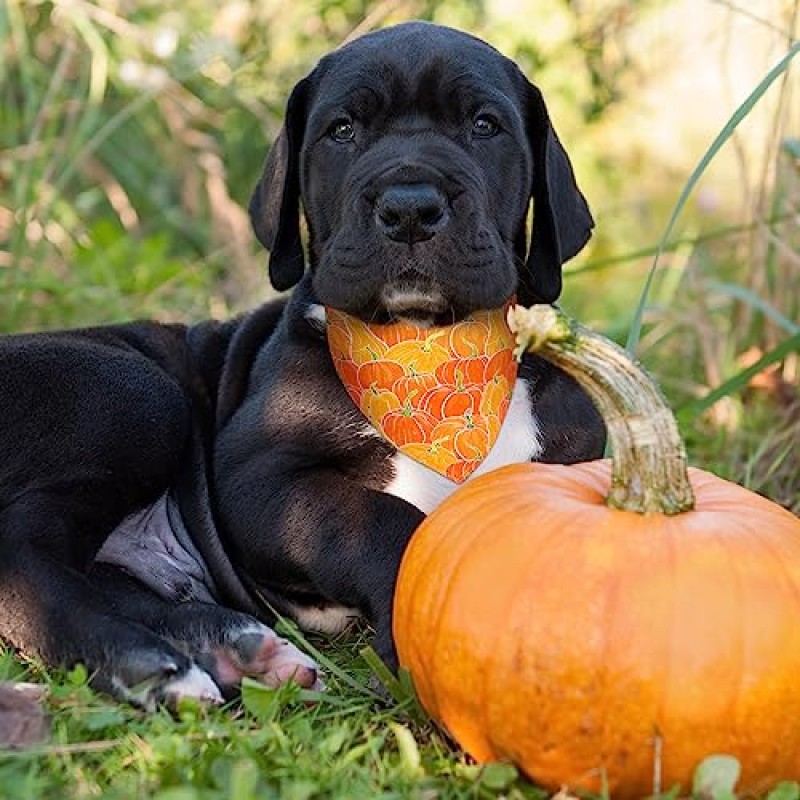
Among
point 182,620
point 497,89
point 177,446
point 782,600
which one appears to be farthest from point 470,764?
point 497,89

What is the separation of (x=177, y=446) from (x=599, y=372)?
142 centimetres

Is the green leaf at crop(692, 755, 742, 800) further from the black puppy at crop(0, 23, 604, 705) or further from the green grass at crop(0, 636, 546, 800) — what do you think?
the black puppy at crop(0, 23, 604, 705)

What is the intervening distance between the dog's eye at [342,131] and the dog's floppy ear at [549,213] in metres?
0.43

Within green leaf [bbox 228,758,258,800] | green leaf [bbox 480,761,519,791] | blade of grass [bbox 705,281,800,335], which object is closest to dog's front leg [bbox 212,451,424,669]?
green leaf [bbox 480,761,519,791]

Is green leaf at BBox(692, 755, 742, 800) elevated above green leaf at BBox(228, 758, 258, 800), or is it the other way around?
green leaf at BBox(692, 755, 742, 800)

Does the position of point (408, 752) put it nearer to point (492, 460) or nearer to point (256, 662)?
point (256, 662)

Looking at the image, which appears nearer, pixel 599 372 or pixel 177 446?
pixel 599 372

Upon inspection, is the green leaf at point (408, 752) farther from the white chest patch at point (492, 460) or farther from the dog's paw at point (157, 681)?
the white chest patch at point (492, 460)

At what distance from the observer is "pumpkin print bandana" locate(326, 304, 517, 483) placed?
10.6ft

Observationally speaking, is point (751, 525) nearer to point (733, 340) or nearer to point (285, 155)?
point (285, 155)

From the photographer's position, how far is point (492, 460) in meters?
3.31

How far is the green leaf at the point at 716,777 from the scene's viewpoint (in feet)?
7.21

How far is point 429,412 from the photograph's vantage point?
3.25 metres

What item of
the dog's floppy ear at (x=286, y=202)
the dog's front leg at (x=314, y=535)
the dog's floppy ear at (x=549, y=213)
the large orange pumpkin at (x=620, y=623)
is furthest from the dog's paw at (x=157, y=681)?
the dog's floppy ear at (x=549, y=213)
